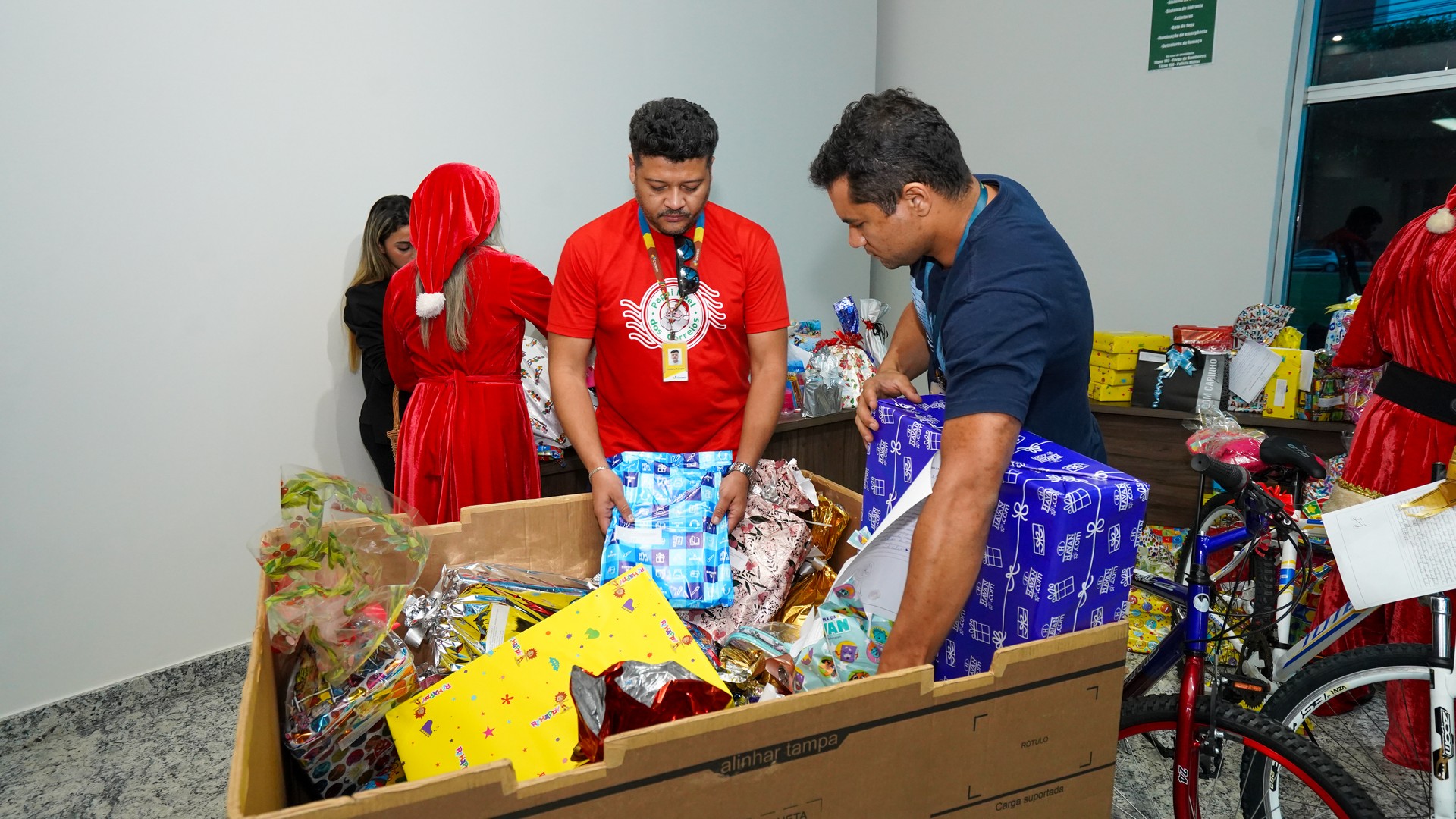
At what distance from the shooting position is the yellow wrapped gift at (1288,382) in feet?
10.7

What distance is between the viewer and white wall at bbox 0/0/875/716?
8.19 feet

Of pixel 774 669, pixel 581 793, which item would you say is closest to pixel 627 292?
pixel 774 669

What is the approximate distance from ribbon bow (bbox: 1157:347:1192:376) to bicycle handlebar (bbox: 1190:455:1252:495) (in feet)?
6.83

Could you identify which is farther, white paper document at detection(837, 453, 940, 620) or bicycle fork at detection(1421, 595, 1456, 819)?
bicycle fork at detection(1421, 595, 1456, 819)

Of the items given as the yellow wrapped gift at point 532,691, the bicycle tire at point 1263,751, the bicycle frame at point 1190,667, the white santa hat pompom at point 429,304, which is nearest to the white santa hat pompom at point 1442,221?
the bicycle frame at point 1190,667

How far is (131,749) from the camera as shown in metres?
2.62

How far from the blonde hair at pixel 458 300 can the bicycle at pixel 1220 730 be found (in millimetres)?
1862

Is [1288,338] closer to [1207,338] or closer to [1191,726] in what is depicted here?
[1207,338]

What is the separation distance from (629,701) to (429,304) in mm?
1624

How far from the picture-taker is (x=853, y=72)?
430cm

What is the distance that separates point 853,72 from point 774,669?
370cm

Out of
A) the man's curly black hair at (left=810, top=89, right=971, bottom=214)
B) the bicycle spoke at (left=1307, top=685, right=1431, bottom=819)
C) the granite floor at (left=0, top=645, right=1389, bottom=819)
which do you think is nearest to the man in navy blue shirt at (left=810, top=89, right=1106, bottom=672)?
the man's curly black hair at (left=810, top=89, right=971, bottom=214)

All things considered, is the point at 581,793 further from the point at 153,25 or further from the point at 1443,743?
the point at 153,25

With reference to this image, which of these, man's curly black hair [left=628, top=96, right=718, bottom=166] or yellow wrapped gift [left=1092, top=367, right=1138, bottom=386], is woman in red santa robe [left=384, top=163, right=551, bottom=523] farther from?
yellow wrapped gift [left=1092, top=367, right=1138, bottom=386]
